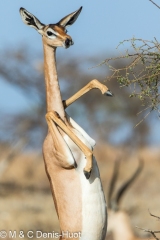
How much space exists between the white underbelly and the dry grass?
184 inches

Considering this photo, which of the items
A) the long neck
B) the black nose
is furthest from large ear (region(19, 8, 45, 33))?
the black nose

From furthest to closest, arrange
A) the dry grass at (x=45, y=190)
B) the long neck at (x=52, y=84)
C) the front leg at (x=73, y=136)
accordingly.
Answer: the dry grass at (x=45, y=190), the long neck at (x=52, y=84), the front leg at (x=73, y=136)

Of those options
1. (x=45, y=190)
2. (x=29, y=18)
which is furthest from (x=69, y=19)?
(x=45, y=190)

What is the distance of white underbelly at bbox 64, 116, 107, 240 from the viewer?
3.33 m

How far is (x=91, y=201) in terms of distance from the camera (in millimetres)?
3328

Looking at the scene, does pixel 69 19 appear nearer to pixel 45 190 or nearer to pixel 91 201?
pixel 91 201

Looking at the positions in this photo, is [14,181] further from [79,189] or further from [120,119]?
[79,189]

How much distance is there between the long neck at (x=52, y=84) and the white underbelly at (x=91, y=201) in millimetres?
145

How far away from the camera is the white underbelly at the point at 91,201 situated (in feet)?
10.9

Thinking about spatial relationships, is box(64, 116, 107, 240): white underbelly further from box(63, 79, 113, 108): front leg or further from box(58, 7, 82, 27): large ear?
box(58, 7, 82, 27): large ear

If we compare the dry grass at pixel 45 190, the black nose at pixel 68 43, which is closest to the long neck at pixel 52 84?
the black nose at pixel 68 43

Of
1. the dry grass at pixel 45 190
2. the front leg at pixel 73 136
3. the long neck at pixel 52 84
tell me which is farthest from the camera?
the dry grass at pixel 45 190

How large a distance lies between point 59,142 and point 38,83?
5.88 metres

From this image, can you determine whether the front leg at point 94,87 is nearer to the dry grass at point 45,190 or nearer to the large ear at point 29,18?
the large ear at point 29,18
